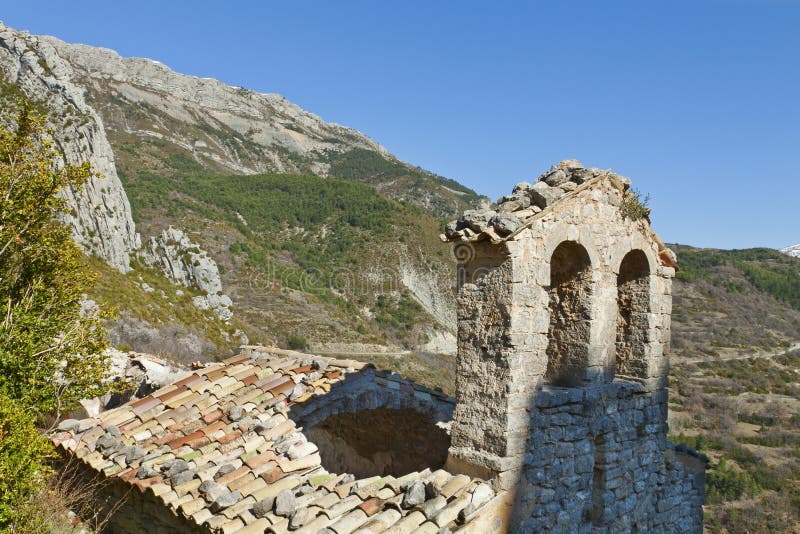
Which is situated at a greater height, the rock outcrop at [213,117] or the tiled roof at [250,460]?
the rock outcrop at [213,117]

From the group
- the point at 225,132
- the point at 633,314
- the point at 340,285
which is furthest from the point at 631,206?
the point at 225,132

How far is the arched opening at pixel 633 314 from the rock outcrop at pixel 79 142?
23085 millimetres

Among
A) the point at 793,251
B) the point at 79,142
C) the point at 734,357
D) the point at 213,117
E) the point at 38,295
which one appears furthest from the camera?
the point at 213,117

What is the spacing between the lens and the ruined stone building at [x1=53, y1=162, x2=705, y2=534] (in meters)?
4.95

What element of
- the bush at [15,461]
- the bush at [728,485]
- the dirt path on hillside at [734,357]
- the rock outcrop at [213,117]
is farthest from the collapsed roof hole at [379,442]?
the rock outcrop at [213,117]

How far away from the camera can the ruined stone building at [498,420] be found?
16.2 ft

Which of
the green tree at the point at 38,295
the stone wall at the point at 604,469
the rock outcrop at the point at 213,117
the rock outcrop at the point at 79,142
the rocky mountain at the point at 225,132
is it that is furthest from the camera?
the rock outcrop at the point at 213,117

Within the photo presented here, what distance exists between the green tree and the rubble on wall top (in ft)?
17.4

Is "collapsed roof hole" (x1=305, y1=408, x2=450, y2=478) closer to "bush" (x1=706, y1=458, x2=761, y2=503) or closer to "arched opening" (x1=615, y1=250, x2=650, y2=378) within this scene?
"arched opening" (x1=615, y1=250, x2=650, y2=378)

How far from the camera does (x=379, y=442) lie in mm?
8711

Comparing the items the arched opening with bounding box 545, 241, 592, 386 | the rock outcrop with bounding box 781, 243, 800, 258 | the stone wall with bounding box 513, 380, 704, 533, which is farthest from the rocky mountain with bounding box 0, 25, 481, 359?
the rock outcrop with bounding box 781, 243, 800, 258

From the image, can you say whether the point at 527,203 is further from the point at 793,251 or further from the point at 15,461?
the point at 793,251

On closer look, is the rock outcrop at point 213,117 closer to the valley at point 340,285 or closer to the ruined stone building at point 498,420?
the valley at point 340,285

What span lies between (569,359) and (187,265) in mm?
29053
